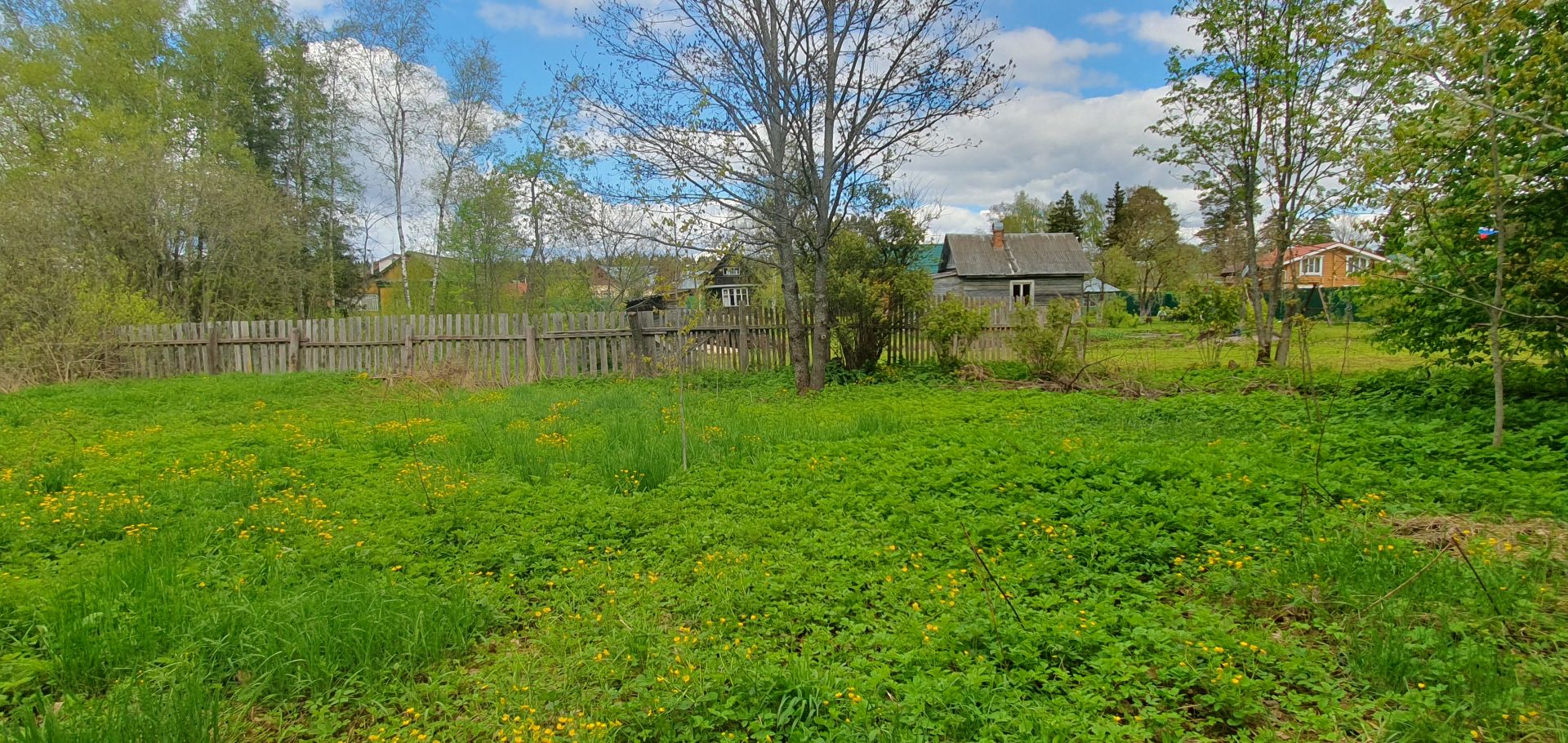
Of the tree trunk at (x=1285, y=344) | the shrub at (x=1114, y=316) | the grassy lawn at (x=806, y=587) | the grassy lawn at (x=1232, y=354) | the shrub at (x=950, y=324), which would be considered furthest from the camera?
the shrub at (x=1114, y=316)

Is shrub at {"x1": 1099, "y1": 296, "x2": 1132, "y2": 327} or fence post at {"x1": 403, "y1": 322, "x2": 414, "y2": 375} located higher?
shrub at {"x1": 1099, "y1": 296, "x2": 1132, "y2": 327}

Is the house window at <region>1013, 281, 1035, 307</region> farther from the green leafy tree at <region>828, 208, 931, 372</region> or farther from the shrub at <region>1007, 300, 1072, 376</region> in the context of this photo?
the shrub at <region>1007, 300, 1072, 376</region>

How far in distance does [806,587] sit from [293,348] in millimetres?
14607

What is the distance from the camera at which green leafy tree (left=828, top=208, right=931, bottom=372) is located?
1171cm

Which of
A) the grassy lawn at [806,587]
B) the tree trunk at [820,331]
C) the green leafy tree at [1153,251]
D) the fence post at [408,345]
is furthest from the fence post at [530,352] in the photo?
the green leafy tree at [1153,251]

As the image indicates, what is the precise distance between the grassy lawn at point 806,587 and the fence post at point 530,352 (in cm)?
613

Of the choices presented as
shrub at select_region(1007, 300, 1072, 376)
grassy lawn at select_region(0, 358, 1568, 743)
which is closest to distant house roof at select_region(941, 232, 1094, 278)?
shrub at select_region(1007, 300, 1072, 376)

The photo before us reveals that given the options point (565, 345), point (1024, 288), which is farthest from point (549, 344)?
point (1024, 288)

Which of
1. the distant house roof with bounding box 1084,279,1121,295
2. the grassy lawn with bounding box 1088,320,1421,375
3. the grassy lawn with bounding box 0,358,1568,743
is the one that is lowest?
the grassy lawn with bounding box 0,358,1568,743

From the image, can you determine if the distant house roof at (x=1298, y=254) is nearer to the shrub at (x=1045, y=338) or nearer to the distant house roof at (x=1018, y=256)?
the shrub at (x=1045, y=338)

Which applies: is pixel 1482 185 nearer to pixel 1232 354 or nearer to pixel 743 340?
pixel 743 340

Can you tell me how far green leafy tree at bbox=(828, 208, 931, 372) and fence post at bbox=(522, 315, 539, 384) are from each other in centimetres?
577

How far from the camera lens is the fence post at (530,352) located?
12320 mm

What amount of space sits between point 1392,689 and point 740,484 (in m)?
3.68
